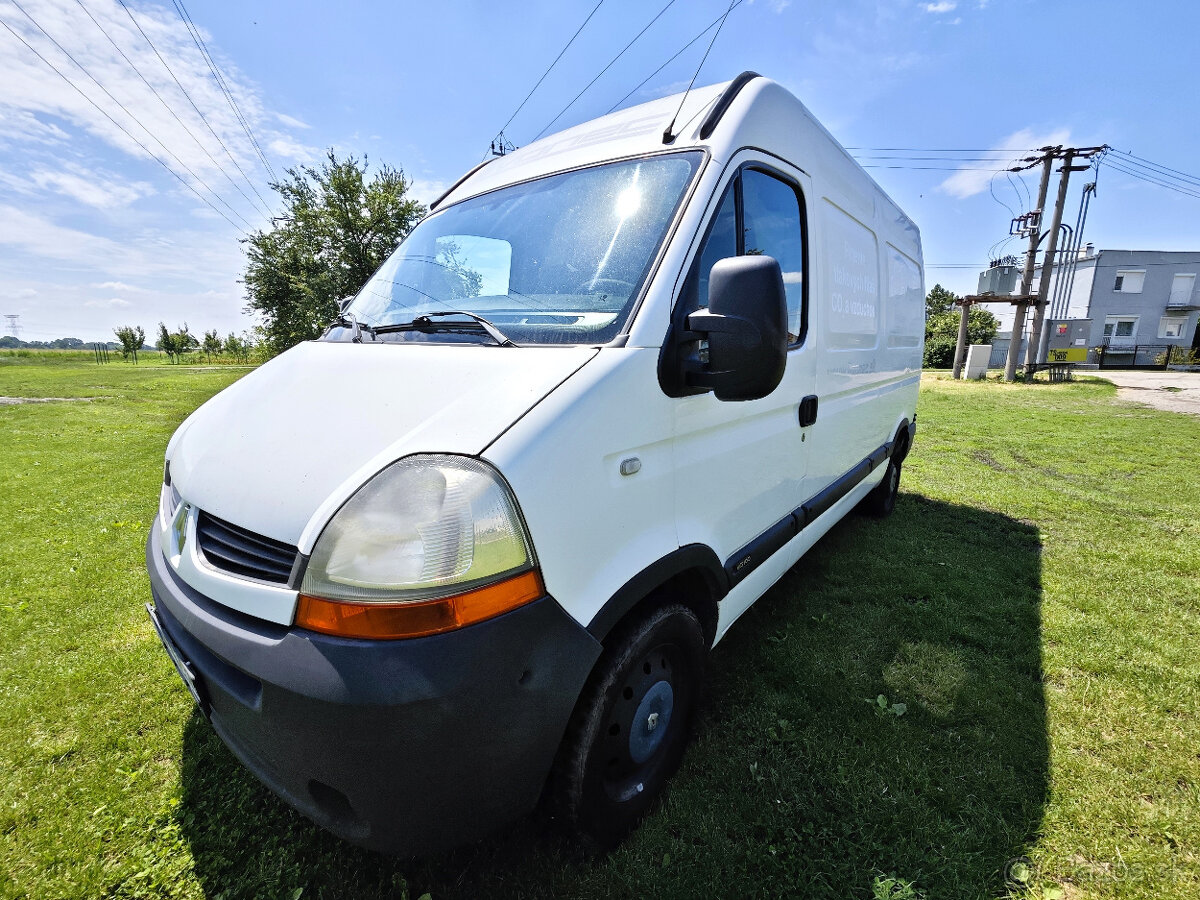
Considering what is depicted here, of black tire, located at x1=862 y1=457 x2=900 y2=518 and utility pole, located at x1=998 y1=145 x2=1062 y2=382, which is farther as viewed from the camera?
utility pole, located at x1=998 y1=145 x2=1062 y2=382

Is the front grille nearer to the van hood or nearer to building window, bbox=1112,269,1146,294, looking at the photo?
the van hood

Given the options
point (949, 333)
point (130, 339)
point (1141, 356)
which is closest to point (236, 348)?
point (130, 339)

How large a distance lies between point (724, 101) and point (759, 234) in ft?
1.61

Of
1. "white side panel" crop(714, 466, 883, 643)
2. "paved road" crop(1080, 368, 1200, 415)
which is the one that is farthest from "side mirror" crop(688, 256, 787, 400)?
"paved road" crop(1080, 368, 1200, 415)

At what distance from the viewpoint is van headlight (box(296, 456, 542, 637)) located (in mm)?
1195

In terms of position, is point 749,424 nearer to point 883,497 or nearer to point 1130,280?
point 883,497

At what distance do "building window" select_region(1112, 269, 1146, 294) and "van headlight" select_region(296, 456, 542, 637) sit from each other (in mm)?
50602

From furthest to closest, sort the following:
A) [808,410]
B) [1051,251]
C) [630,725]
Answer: [1051,251]
[808,410]
[630,725]

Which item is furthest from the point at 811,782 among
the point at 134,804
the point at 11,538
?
the point at 11,538

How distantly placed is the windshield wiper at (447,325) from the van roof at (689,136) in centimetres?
82

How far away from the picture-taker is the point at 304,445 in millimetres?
1458

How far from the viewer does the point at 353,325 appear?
7.38ft

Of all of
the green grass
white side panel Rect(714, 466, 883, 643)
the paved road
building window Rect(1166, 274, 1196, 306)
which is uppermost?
building window Rect(1166, 274, 1196, 306)

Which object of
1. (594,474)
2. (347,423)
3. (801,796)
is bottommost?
(801,796)
